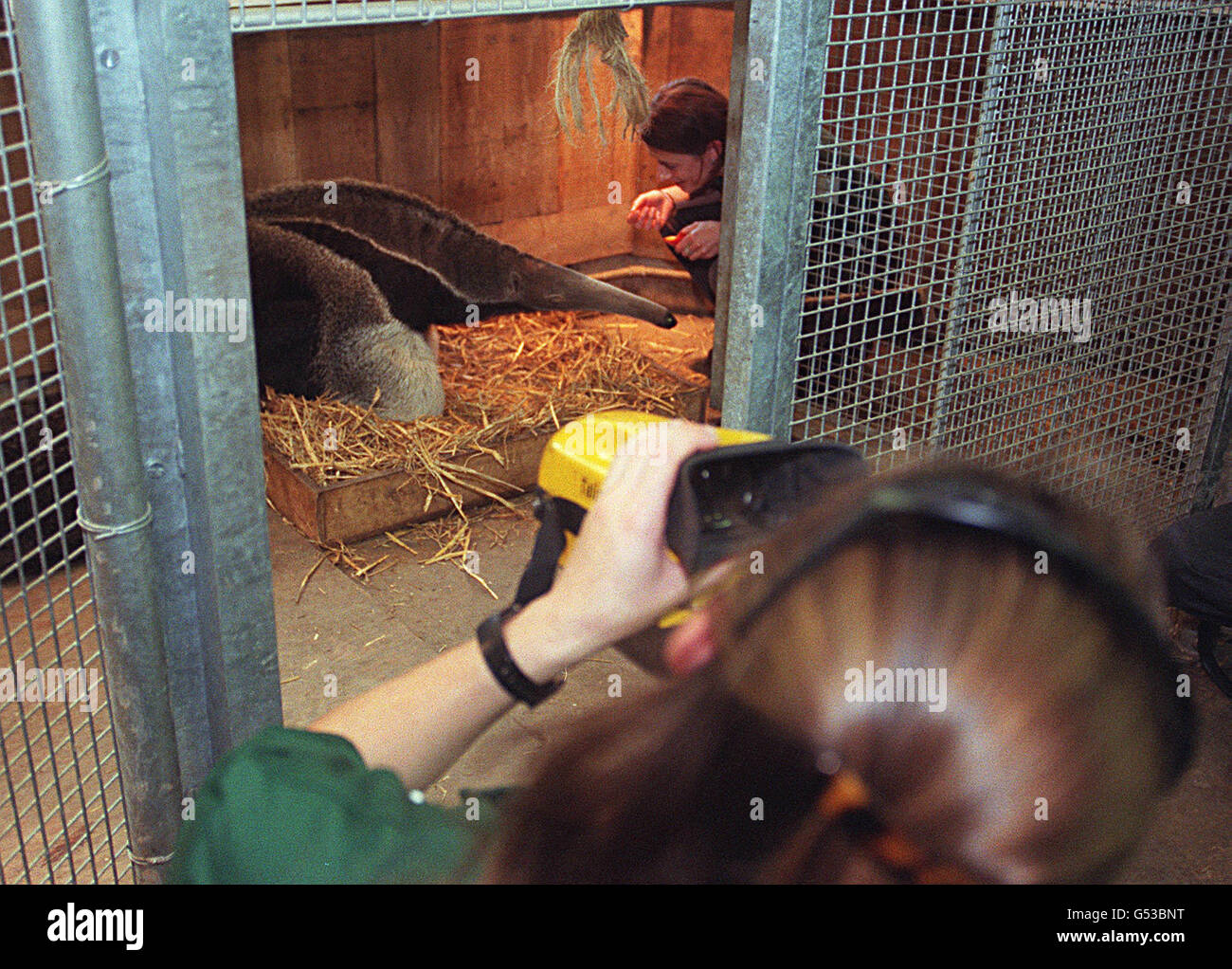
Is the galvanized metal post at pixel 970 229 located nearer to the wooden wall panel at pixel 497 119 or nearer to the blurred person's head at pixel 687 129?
the blurred person's head at pixel 687 129

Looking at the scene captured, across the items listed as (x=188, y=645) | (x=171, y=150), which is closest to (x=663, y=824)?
(x=171, y=150)

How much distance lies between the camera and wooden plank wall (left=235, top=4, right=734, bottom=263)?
5438 millimetres

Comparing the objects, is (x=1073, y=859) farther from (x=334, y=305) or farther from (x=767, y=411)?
(x=334, y=305)

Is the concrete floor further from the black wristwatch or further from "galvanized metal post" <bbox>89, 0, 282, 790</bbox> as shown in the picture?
the black wristwatch

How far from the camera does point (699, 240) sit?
500 cm

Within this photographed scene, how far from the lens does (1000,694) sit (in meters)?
0.67

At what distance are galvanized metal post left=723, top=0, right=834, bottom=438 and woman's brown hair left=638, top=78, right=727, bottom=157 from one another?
9.61 ft

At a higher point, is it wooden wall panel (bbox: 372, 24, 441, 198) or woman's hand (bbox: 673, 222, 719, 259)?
wooden wall panel (bbox: 372, 24, 441, 198)

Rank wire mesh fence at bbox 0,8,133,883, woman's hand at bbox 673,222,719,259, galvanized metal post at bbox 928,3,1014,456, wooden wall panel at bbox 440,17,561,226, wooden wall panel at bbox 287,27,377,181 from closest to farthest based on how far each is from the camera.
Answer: wire mesh fence at bbox 0,8,133,883 → galvanized metal post at bbox 928,3,1014,456 → woman's hand at bbox 673,222,719,259 → wooden wall panel at bbox 287,27,377,181 → wooden wall panel at bbox 440,17,561,226

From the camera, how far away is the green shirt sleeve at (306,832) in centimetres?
88

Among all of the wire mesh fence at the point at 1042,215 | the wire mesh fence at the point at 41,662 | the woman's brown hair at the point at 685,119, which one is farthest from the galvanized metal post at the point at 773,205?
the woman's brown hair at the point at 685,119

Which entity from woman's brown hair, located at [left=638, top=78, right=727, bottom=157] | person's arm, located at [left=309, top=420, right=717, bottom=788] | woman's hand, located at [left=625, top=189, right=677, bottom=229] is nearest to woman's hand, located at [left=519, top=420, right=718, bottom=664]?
person's arm, located at [left=309, top=420, right=717, bottom=788]

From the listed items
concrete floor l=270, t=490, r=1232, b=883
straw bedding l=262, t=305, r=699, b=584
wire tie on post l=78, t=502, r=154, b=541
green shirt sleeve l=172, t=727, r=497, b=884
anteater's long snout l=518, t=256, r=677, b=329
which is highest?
green shirt sleeve l=172, t=727, r=497, b=884

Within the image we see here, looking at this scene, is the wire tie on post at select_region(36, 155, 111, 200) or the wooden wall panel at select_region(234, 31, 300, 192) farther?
the wooden wall panel at select_region(234, 31, 300, 192)
